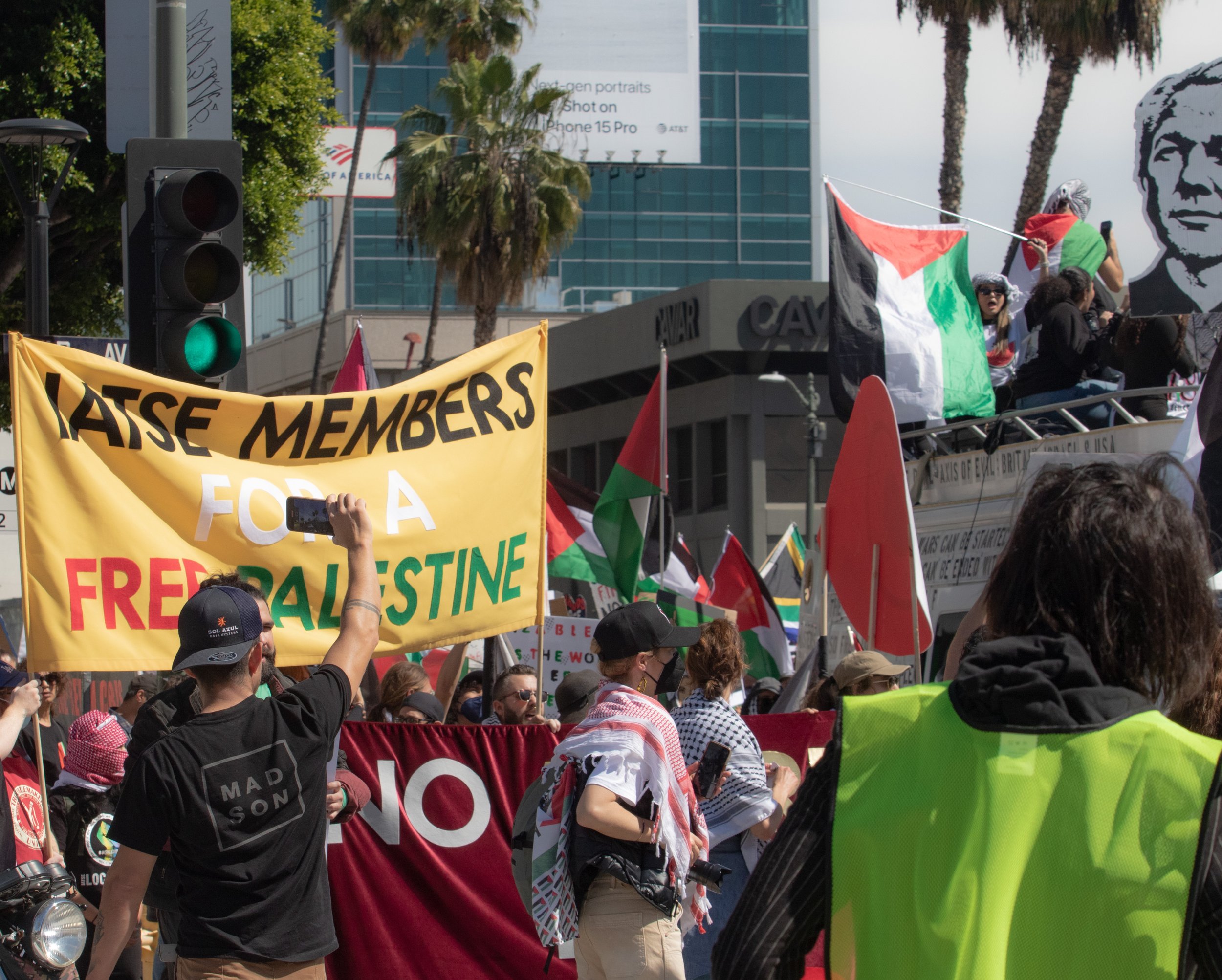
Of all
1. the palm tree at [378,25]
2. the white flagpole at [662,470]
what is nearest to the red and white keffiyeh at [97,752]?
the white flagpole at [662,470]

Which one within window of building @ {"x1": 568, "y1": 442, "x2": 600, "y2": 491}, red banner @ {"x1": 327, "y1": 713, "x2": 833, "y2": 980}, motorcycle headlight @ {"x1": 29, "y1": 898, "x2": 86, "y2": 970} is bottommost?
window of building @ {"x1": 568, "y1": 442, "x2": 600, "y2": 491}

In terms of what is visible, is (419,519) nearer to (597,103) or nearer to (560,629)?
(560,629)

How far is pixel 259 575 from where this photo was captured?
5.68m

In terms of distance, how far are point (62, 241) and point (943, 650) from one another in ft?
41.1

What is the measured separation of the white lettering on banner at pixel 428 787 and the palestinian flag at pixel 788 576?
7725 mm

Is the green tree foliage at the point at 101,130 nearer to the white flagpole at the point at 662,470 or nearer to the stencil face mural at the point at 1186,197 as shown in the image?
the white flagpole at the point at 662,470

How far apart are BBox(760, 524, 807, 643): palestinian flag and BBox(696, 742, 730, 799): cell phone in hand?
28.9 feet

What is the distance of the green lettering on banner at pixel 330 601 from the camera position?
5746 mm

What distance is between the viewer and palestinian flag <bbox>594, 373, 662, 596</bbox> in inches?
460

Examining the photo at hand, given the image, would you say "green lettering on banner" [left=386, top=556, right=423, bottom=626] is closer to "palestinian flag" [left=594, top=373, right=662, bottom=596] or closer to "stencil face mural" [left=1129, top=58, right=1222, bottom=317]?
"stencil face mural" [left=1129, top=58, right=1222, bottom=317]

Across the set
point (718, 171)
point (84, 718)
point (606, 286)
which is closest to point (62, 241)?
point (84, 718)

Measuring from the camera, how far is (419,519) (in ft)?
19.5

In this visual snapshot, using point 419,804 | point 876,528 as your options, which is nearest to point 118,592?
point 419,804

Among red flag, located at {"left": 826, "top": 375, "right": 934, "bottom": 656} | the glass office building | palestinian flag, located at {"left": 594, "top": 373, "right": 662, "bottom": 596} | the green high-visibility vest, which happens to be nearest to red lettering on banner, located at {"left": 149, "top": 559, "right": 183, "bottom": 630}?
red flag, located at {"left": 826, "top": 375, "right": 934, "bottom": 656}
